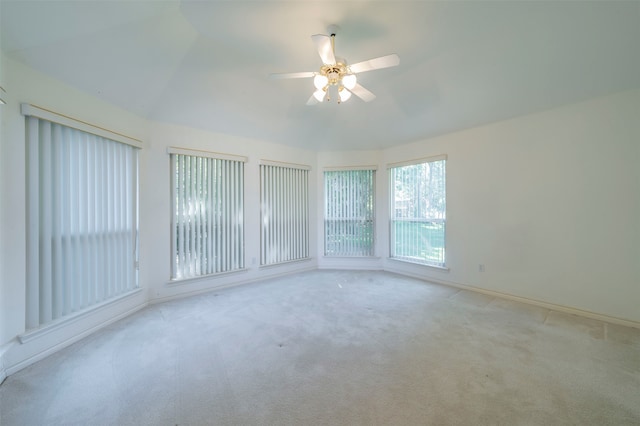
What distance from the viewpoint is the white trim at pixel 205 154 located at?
359 cm

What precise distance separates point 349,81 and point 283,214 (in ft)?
9.81

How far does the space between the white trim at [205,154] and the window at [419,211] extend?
9.78 ft

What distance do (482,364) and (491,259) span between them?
7.17 ft

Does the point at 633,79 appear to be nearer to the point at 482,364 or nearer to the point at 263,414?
the point at 482,364

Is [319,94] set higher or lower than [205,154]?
higher

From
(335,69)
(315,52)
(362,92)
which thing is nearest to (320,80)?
(335,69)

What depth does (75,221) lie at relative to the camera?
8.20 feet

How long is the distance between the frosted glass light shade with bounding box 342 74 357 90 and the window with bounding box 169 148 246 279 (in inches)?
96.9

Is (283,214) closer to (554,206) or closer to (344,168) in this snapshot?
(344,168)

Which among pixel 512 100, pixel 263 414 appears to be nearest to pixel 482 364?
pixel 263 414

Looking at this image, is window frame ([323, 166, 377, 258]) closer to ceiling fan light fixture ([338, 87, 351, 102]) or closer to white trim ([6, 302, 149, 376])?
ceiling fan light fixture ([338, 87, 351, 102])

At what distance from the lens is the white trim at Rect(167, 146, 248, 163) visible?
3.59 meters

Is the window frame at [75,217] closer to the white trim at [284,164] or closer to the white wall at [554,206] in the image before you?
the white trim at [284,164]

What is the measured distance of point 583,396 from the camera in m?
1.69
